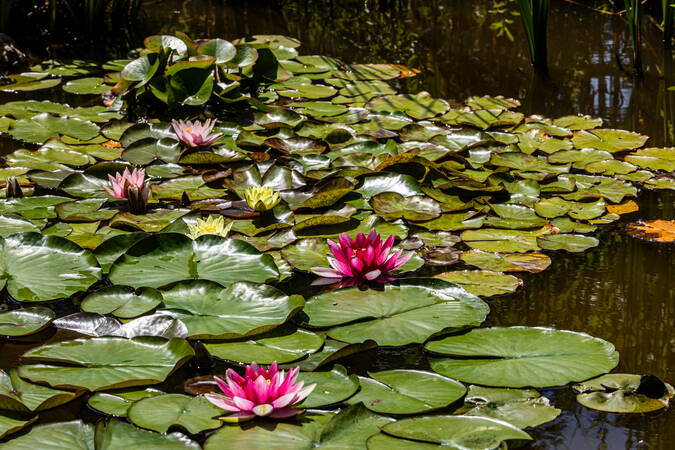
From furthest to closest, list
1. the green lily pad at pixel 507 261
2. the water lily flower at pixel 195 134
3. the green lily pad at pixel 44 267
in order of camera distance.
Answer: the water lily flower at pixel 195 134
the green lily pad at pixel 507 261
the green lily pad at pixel 44 267

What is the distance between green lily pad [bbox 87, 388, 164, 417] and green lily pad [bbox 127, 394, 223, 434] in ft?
0.13

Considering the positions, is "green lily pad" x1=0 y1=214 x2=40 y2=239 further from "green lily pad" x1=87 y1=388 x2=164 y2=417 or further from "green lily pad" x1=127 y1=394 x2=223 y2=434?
"green lily pad" x1=127 y1=394 x2=223 y2=434

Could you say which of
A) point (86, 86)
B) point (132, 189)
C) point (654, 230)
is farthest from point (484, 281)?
point (86, 86)

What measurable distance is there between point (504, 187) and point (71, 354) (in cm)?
190

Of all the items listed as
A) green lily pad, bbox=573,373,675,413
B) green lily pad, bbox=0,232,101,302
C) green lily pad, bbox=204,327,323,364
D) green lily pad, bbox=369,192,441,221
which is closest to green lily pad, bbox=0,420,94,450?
green lily pad, bbox=204,327,323,364

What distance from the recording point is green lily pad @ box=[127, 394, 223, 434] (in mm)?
1614

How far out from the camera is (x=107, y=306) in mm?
2148

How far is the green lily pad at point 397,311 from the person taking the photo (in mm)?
2025

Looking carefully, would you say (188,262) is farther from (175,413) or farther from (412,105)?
(412,105)

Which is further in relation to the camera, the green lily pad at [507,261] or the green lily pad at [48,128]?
the green lily pad at [48,128]

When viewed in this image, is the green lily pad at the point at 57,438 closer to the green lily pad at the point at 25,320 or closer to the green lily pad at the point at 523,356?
the green lily pad at the point at 25,320

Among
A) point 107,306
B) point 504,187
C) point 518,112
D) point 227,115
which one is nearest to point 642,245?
point 504,187

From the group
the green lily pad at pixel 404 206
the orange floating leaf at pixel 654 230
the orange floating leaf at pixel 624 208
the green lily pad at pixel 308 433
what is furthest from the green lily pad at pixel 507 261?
the green lily pad at pixel 308 433

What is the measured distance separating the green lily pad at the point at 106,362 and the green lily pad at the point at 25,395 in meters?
0.02
